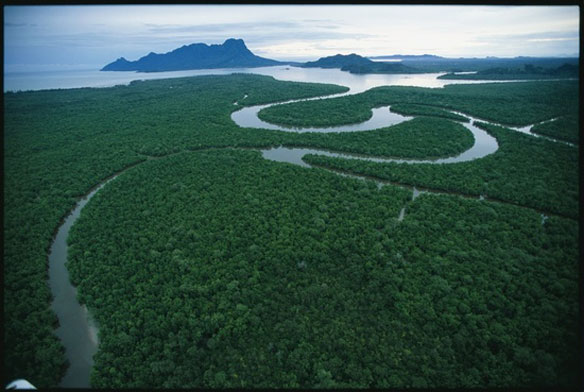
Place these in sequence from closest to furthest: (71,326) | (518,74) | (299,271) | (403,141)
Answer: (71,326)
(299,271)
(403,141)
(518,74)

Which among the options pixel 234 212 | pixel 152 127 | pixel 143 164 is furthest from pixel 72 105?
pixel 234 212

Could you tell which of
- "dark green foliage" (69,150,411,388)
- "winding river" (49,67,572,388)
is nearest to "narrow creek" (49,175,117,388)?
"winding river" (49,67,572,388)

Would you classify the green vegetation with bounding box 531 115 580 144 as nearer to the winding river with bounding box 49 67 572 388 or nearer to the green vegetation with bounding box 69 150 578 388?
the winding river with bounding box 49 67 572 388

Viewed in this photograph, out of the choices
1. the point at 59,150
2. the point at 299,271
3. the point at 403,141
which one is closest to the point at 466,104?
the point at 403,141

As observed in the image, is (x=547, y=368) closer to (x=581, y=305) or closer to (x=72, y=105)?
(x=581, y=305)

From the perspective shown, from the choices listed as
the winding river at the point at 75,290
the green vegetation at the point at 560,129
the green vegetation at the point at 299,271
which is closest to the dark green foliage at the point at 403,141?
the winding river at the point at 75,290

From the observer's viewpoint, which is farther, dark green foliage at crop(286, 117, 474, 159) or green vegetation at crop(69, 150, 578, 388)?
dark green foliage at crop(286, 117, 474, 159)

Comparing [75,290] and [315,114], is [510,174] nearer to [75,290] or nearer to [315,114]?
[315,114]
